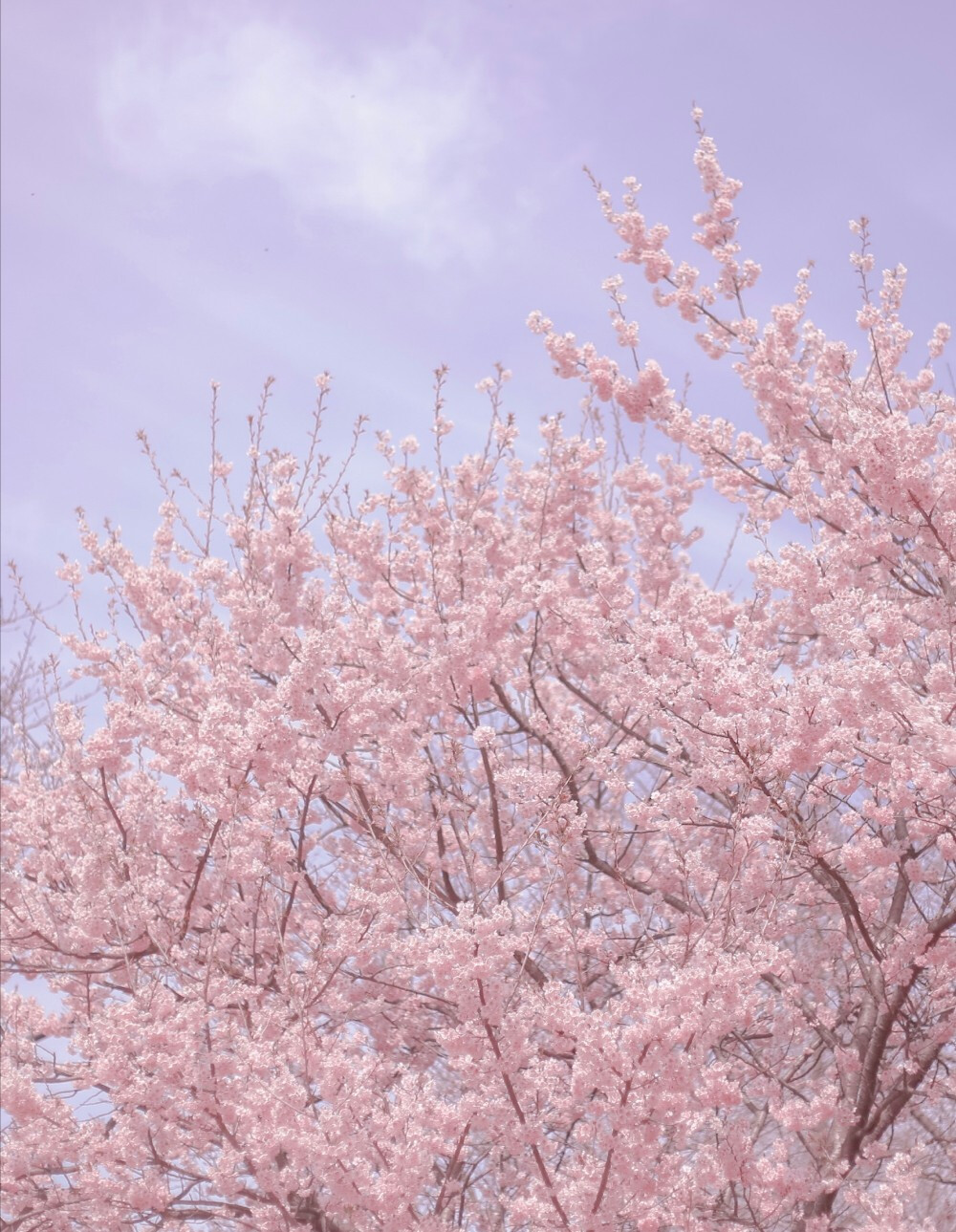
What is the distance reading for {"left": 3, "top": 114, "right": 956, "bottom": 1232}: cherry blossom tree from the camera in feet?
13.8

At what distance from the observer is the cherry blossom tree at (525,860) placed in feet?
13.8

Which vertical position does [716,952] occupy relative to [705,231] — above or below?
below

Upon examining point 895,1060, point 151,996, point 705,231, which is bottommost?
point 895,1060

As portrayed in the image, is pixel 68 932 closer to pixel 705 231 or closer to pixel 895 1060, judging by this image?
pixel 895 1060

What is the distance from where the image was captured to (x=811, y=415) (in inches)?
273

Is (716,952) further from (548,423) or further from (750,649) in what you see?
(548,423)

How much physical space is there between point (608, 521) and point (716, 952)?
4702mm

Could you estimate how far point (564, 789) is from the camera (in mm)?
4844

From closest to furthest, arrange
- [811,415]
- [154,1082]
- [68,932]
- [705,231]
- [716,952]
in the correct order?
[716,952] → [154,1082] → [68,932] → [811,415] → [705,231]

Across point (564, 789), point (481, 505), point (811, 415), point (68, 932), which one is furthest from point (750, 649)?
point (68, 932)

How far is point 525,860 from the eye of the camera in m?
7.07

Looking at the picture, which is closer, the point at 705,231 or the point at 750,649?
the point at 750,649

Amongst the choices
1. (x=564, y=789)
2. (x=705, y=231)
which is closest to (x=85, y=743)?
(x=564, y=789)

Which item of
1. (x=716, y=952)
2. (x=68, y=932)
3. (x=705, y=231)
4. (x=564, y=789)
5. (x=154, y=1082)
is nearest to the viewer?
(x=716, y=952)
